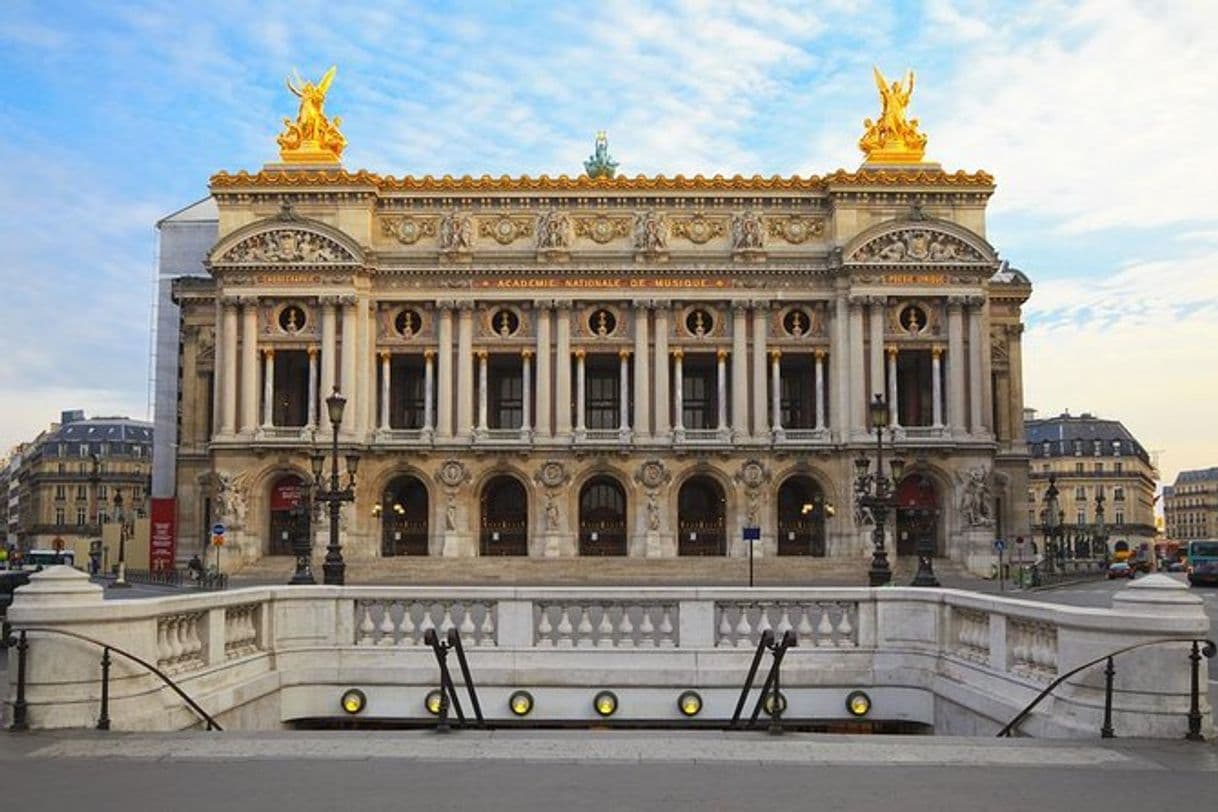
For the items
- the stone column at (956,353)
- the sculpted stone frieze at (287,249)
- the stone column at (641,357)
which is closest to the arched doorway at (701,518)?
the stone column at (641,357)

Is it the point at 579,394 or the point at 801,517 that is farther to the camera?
the point at 801,517

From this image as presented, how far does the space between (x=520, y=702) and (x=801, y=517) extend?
55417 millimetres

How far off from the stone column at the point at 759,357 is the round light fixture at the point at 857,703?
53306 mm

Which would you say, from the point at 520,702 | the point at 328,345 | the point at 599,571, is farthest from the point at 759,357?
the point at 520,702

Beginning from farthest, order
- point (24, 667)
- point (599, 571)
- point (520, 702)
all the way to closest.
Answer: point (599, 571), point (520, 702), point (24, 667)

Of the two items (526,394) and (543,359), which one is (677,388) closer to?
(543,359)

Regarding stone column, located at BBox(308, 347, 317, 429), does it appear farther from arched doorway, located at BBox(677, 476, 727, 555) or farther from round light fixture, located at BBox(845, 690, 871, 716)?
round light fixture, located at BBox(845, 690, 871, 716)

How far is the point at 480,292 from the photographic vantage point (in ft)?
235

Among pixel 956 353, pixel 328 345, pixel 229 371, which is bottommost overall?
pixel 229 371

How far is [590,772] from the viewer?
37.2ft

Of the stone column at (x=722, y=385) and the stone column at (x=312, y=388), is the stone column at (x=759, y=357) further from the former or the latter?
the stone column at (x=312, y=388)

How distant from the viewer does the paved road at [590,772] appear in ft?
33.8

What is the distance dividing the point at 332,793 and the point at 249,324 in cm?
6289

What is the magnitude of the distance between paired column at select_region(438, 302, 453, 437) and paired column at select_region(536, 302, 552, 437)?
461 centimetres
